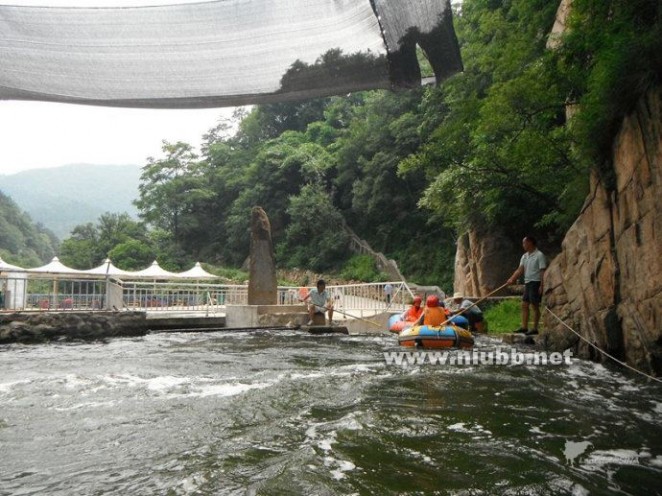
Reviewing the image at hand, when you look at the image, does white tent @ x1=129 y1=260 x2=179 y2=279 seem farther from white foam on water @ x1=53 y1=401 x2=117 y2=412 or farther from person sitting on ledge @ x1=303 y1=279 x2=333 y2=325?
white foam on water @ x1=53 y1=401 x2=117 y2=412

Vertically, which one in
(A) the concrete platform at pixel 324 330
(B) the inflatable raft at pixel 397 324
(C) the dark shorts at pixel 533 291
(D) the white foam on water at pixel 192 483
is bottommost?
(A) the concrete platform at pixel 324 330

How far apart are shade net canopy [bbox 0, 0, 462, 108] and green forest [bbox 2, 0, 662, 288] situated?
14.4ft

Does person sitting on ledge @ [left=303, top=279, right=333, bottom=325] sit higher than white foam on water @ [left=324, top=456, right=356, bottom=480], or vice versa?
person sitting on ledge @ [left=303, top=279, right=333, bottom=325]

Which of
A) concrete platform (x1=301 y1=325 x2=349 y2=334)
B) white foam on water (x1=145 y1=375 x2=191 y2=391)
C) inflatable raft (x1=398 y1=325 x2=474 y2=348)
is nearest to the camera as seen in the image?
white foam on water (x1=145 y1=375 x2=191 y2=391)

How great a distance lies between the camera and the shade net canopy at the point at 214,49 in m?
3.45

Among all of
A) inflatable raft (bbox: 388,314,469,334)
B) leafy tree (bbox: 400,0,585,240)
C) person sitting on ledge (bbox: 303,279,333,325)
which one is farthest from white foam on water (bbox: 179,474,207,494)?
person sitting on ledge (bbox: 303,279,333,325)

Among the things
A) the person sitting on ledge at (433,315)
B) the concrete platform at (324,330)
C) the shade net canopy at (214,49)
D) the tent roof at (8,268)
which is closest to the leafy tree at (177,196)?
the tent roof at (8,268)

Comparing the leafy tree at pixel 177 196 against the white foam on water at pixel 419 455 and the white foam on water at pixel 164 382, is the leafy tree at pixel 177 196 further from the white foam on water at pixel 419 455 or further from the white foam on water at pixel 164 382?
the white foam on water at pixel 419 455

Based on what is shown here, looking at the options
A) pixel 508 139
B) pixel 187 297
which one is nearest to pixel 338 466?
pixel 508 139

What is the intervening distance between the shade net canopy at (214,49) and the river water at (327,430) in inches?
102

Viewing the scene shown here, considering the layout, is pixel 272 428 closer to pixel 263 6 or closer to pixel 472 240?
pixel 263 6

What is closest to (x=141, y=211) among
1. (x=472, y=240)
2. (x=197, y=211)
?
(x=197, y=211)

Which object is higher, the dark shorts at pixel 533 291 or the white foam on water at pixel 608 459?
the dark shorts at pixel 533 291

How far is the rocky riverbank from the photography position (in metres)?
11.4
